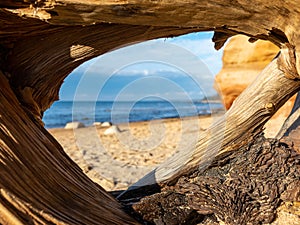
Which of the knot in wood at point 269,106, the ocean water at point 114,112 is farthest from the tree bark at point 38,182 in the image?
the ocean water at point 114,112

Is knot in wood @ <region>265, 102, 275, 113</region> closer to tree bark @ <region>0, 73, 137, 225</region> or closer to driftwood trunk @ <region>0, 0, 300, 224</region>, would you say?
driftwood trunk @ <region>0, 0, 300, 224</region>

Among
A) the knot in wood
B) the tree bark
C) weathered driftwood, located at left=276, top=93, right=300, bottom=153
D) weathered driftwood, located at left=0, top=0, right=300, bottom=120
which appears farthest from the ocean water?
the tree bark

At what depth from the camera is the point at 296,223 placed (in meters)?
1.32

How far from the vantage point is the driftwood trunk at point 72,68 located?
100cm

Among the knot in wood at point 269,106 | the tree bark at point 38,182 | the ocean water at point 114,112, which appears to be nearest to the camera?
the tree bark at point 38,182

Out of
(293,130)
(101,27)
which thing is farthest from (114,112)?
(101,27)

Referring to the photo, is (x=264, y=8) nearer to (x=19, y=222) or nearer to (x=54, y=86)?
(x=54, y=86)

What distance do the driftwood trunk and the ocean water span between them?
6518 mm

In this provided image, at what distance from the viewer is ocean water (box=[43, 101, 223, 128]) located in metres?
14.6

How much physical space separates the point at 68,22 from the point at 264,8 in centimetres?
62

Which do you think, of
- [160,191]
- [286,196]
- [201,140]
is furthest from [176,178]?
[286,196]

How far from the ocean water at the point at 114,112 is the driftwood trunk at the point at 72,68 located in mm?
6518

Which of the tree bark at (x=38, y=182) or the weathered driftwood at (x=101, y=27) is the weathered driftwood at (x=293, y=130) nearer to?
the weathered driftwood at (x=101, y=27)

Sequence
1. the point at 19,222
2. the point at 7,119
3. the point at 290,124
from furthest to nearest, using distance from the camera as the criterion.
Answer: the point at 290,124, the point at 7,119, the point at 19,222
